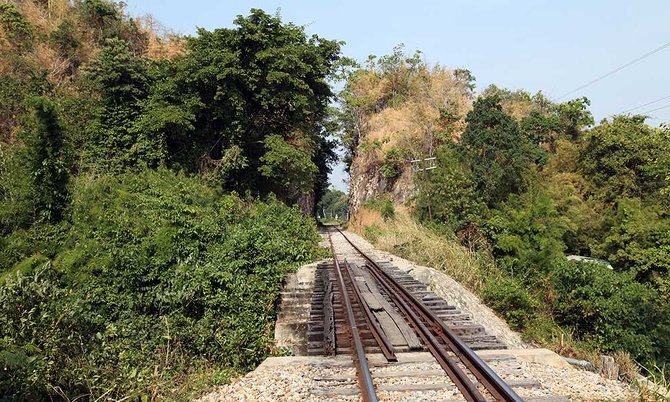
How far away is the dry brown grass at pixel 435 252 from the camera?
39.5 feet

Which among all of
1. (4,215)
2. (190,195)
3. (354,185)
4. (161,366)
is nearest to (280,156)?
(190,195)

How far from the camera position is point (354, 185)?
3756 cm

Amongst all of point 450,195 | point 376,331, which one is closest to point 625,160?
point 450,195

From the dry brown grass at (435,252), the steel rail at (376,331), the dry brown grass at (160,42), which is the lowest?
the steel rail at (376,331)

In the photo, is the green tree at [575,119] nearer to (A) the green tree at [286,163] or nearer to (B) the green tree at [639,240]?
(B) the green tree at [639,240]

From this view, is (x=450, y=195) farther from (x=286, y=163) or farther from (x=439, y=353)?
(x=439, y=353)

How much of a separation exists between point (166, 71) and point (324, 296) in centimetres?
1525

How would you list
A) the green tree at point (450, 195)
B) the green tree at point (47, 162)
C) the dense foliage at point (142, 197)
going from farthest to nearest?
1. the green tree at point (450, 195)
2. the green tree at point (47, 162)
3. the dense foliage at point (142, 197)

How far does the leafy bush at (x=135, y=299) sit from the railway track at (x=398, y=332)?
1683 millimetres

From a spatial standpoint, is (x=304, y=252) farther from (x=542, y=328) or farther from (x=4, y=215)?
(x=4, y=215)

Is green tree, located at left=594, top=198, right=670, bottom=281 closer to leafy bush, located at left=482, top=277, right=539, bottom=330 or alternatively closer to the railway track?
leafy bush, located at left=482, top=277, right=539, bottom=330

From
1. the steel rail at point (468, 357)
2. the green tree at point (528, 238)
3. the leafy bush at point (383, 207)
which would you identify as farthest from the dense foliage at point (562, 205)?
the steel rail at point (468, 357)

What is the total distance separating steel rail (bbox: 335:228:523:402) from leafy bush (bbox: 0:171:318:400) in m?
3.09

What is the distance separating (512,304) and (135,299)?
29.5 feet
